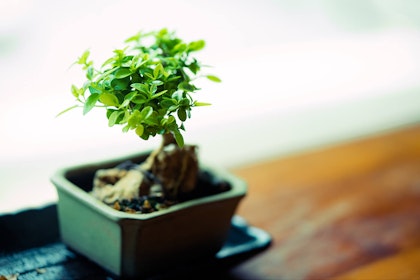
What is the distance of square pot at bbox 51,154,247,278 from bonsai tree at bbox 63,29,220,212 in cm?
4

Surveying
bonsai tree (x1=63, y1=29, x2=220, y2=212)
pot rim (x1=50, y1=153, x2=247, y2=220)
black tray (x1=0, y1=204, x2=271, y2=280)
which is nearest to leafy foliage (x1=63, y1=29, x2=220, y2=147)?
bonsai tree (x1=63, y1=29, x2=220, y2=212)

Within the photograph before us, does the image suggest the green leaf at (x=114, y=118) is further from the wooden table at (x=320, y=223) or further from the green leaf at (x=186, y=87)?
the wooden table at (x=320, y=223)

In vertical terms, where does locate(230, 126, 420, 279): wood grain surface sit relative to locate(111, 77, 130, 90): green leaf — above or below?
below

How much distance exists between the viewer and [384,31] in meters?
1.80

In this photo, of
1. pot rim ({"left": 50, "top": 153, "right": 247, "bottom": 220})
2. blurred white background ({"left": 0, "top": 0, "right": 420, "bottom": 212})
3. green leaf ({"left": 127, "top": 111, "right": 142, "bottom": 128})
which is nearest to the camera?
green leaf ({"left": 127, "top": 111, "right": 142, "bottom": 128})

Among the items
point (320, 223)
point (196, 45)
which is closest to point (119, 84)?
point (196, 45)

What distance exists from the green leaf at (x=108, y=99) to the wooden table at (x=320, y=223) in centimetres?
30

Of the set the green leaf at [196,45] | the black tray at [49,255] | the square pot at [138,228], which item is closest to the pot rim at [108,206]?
the square pot at [138,228]

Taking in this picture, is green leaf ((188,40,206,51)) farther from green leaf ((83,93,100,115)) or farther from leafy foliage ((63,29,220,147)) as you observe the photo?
green leaf ((83,93,100,115))

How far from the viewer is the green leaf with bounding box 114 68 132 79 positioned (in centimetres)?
73

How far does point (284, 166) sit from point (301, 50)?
37cm

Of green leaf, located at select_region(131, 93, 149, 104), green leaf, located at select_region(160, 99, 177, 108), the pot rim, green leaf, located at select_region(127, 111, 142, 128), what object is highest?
green leaf, located at select_region(131, 93, 149, 104)

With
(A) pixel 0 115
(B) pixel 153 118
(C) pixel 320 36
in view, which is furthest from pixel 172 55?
(C) pixel 320 36

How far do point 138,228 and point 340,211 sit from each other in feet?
1.84
